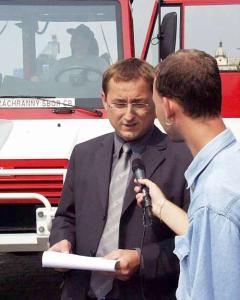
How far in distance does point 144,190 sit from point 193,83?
69cm

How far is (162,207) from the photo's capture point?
89.4 inches

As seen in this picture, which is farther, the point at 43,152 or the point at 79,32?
the point at 79,32

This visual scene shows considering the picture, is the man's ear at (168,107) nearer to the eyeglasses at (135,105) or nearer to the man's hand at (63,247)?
the eyeglasses at (135,105)

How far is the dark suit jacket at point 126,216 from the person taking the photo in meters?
2.50

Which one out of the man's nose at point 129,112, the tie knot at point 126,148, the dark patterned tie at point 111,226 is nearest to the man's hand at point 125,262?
the dark patterned tie at point 111,226

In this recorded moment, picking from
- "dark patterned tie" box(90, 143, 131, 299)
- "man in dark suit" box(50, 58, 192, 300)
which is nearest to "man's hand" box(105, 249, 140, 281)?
"man in dark suit" box(50, 58, 192, 300)

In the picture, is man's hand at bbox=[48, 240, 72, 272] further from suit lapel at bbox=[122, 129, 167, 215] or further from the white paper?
suit lapel at bbox=[122, 129, 167, 215]

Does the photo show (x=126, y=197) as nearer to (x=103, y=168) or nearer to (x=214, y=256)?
(x=103, y=168)

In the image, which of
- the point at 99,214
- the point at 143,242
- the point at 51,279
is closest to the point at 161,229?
the point at 143,242

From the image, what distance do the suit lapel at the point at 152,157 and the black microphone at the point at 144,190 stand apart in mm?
60

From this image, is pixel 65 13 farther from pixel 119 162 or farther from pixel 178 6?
pixel 119 162

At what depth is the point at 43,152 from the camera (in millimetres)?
4258

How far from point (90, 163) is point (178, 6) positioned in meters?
2.70

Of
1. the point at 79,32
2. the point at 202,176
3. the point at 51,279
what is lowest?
the point at 51,279
